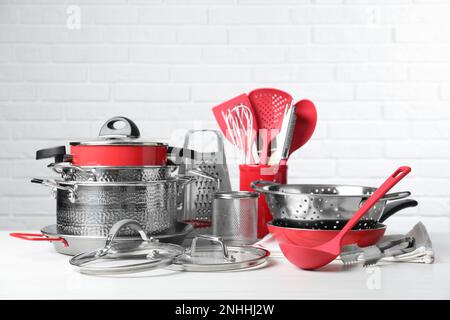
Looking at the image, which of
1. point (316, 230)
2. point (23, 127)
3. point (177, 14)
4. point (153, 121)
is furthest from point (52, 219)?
point (316, 230)

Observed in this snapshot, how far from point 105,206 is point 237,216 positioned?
259 mm

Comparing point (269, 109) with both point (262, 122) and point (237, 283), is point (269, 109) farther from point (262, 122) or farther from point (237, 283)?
point (237, 283)

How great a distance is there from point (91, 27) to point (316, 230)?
59.7 inches

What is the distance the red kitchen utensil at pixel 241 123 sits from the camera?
1.15 meters

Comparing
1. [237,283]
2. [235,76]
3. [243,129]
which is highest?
[235,76]

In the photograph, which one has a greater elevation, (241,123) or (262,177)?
(241,123)

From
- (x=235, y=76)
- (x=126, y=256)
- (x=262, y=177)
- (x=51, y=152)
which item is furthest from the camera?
(x=235, y=76)

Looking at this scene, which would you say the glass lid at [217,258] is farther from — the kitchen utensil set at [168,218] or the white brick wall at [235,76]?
the white brick wall at [235,76]

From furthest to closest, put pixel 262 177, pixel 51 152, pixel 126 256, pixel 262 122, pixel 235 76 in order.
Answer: pixel 235 76
pixel 262 122
pixel 262 177
pixel 51 152
pixel 126 256

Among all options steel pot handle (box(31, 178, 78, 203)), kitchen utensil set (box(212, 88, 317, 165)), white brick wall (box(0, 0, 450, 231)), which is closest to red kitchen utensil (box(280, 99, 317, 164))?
kitchen utensil set (box(212, 88, 317, 165))

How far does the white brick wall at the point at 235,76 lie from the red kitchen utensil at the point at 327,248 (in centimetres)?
123

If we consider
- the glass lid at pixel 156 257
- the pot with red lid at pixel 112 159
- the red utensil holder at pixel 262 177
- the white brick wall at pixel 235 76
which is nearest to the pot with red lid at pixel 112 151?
the pot with red lid at pixel 112 159

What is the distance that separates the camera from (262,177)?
3.58 ft

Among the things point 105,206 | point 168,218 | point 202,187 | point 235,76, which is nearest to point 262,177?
point 202,187
